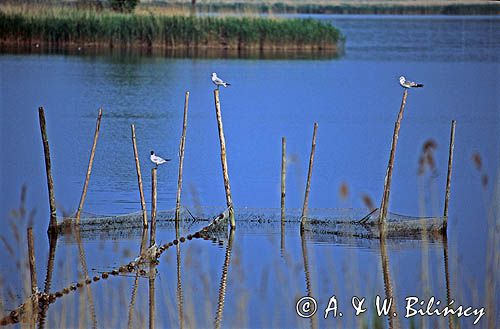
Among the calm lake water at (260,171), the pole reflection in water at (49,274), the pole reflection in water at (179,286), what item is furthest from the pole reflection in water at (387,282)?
the pole reflection in water at (49,274)

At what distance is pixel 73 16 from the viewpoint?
112 ft

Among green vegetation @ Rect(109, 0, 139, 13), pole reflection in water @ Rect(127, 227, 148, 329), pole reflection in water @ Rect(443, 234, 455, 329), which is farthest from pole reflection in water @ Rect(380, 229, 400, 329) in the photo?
green vegetation @ Rect(109, 0, 139, 13)

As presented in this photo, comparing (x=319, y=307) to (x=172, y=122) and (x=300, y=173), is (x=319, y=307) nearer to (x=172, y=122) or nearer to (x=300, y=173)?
(x=300, y=173)

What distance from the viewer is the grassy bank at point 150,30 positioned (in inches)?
1335

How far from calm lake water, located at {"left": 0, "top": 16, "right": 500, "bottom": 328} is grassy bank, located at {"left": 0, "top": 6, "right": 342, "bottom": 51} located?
1135 millimetres

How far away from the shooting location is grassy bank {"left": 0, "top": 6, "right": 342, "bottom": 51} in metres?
33.9

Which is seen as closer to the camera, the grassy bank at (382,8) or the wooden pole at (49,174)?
the wooden pole at (49,174)

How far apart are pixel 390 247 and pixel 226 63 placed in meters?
20.6

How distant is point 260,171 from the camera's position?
1734cm

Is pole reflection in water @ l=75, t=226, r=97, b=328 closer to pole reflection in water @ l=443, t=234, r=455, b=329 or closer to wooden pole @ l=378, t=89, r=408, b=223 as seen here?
pole reflection in water @ l=443, t=234, r=455, b=329

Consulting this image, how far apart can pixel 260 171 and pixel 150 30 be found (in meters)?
17.7

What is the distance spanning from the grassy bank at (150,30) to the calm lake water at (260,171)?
1135mm

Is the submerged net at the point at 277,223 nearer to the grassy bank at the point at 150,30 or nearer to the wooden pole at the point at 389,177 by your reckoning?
the wooden pole at the point at 389,177

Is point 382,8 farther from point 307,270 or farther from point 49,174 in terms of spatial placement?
point 307,270
